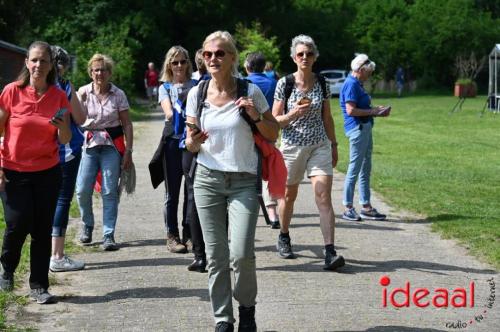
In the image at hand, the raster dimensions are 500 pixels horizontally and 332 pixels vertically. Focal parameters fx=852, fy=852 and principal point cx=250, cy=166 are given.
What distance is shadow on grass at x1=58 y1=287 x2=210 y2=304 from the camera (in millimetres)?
6449

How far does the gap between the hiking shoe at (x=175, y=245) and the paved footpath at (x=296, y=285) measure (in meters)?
0.09

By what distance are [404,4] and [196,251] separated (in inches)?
2389

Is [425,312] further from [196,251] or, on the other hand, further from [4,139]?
[4,139]

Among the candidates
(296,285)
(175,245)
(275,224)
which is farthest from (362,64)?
(296,285)

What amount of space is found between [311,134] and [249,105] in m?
2.41

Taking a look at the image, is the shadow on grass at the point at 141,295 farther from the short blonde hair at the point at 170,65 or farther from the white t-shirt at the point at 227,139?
the short blonde hair at the point at 170,65

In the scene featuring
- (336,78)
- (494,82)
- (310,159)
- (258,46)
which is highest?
(258,46)

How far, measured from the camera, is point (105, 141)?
27.5 feet

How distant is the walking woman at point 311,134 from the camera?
741cm

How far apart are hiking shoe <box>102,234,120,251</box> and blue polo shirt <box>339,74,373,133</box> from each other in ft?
10.2

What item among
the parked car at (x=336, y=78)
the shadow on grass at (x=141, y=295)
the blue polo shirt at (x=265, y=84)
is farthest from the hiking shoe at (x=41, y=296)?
the parked car at (x=336, y=78)

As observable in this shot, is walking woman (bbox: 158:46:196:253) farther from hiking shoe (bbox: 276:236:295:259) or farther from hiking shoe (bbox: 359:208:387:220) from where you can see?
hiking shoe (bbox: 359:208:387:220)

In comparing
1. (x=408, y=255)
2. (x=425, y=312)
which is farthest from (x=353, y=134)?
(x=425, y=312)

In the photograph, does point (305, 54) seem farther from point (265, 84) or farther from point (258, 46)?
point (258, 46)
